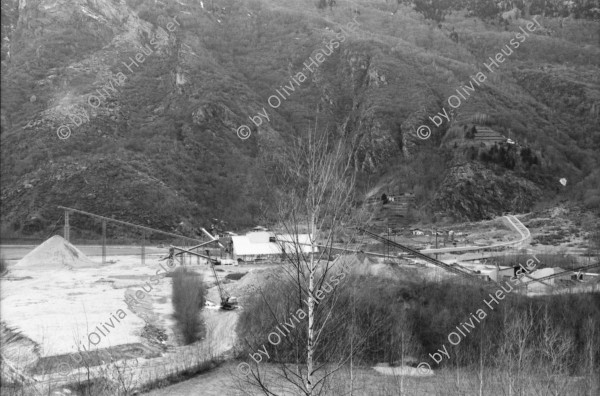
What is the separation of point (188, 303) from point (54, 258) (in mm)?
14509

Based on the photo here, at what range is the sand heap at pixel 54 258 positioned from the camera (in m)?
34.6

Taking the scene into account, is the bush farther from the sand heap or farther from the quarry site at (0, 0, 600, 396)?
the sand heap

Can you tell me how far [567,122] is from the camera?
8794 centimetres

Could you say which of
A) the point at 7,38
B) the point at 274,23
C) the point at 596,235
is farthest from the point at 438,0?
the point at 596,235

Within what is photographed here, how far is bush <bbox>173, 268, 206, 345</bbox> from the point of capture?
Result: 24125mm

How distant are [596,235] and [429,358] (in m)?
25.3

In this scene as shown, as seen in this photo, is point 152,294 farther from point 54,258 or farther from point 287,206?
point 287,206

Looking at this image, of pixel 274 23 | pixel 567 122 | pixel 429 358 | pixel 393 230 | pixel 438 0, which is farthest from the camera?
pixel 438 0

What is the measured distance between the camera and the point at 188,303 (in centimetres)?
2534

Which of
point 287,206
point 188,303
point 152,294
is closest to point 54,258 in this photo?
point 152,294

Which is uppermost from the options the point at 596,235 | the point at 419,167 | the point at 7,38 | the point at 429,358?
the point at 7,38

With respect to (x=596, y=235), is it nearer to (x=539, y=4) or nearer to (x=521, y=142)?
(x=521, y=142)

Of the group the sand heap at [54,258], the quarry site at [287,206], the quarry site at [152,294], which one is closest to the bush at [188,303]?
the quarry site at [287,206]

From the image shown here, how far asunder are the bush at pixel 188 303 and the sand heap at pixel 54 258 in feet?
Answer: 33.4
